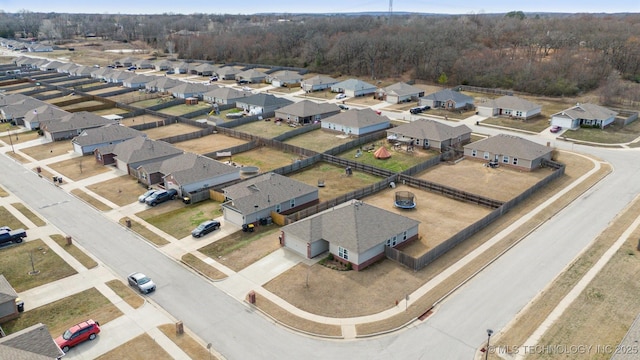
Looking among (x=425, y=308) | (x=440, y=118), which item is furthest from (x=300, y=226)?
(x=440, y=118)

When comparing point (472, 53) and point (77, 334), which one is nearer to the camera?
point (77, 334)

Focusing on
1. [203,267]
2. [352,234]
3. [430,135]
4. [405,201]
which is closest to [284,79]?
[430,135]


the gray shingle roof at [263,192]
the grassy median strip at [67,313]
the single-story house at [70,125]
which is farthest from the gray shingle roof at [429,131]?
the single-story house at [70,125]

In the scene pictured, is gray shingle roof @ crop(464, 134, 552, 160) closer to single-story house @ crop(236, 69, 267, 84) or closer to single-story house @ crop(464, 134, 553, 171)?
single-story house @ crop(464, 134, 553, 171)

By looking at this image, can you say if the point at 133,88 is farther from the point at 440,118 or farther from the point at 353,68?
the point at 440,118

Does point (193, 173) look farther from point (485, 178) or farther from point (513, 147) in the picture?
point (513, 147)

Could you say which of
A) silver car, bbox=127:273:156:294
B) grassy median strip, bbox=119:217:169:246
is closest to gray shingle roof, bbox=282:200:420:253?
silver car, bbox=127:273:156:294
